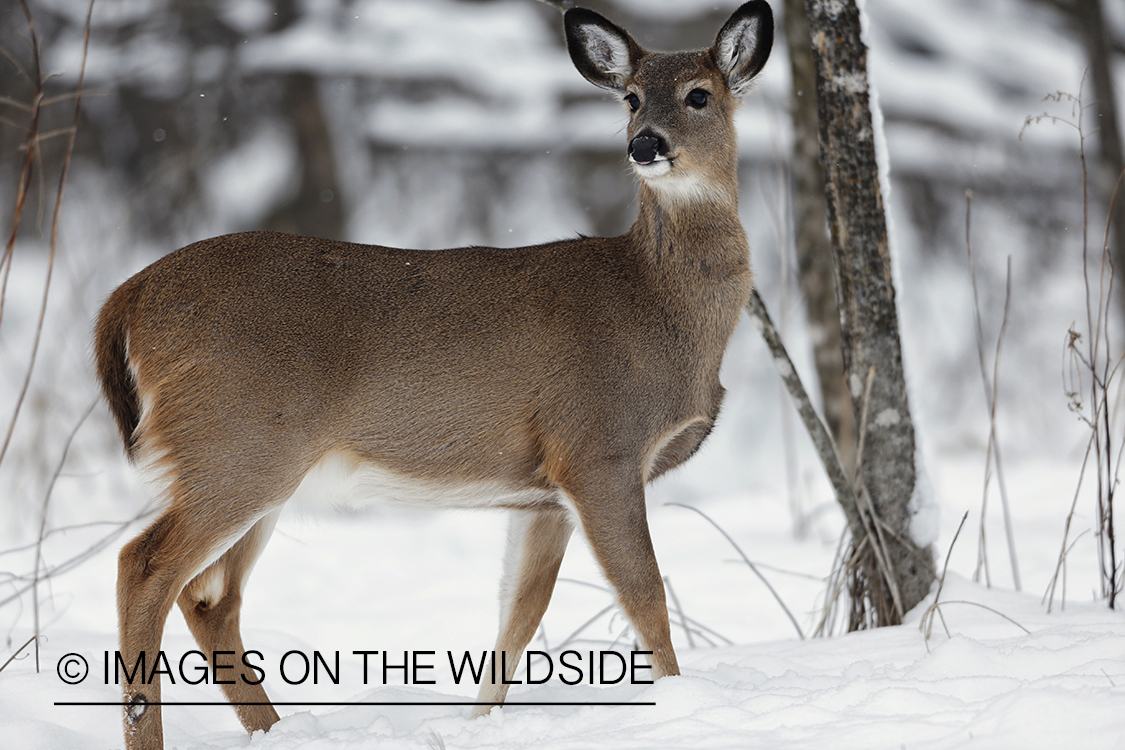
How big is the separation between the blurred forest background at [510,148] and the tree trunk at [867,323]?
16.1 feet

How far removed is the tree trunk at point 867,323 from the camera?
377 cm

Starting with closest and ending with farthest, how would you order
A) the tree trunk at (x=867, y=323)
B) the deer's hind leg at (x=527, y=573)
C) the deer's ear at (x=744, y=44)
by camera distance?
the deer's ear at (x=744, y=44)
the deer's hind leg at (x=527, y=573)
the tree trunk at (x=867, y=323)

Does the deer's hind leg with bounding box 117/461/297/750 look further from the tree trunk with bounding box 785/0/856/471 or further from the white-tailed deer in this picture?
the tree trunk with bounding box 785/0/856/471

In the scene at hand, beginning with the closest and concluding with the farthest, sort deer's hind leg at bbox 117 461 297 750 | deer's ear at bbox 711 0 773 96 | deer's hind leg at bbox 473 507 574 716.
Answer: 1. deer's hind leg at bbox 117 461 297 750
2. deer's ear at bbox 711 0 773 96
3. deer's hind leg at bbox 473 507 574 716

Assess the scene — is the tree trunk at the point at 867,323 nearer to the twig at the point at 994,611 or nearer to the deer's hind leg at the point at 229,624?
the twig at the point at 994,611

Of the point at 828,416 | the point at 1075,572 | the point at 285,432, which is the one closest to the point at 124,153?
the point at 828,416

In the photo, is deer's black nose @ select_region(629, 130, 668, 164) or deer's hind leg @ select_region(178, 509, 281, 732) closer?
deer's black nose @ select_region(629, 130, 668, 164)

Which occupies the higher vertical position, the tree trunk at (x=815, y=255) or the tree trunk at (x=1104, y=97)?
the tree trunk at (x=1104, y=97)

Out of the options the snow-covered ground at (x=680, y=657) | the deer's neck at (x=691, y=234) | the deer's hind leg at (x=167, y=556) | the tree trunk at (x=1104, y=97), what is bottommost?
the snow-covered ground at (x=680, y=657)

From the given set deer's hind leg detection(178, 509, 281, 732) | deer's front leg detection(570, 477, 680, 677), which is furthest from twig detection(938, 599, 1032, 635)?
deer's hind leg detection(178, 509, 281, 732)

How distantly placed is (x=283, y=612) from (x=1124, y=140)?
24.5 ft

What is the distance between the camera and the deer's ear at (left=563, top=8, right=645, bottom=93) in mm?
3623

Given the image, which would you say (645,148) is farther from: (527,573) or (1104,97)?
(1104,97)

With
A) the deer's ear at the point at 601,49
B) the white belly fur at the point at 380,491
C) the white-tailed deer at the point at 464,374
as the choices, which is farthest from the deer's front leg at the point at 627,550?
the deer's ear at the point at 601,49
